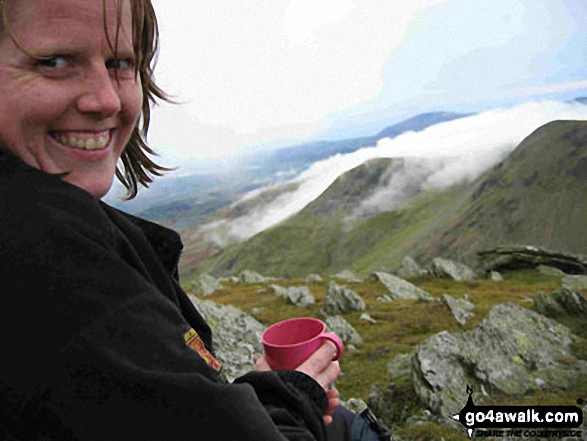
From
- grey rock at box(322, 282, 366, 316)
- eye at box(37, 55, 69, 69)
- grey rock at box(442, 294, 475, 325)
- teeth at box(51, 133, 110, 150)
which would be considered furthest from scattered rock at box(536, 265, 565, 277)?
eye at box(37, 55, 69, 69)

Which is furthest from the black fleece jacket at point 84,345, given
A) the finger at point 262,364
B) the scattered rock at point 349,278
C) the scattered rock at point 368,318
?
the scattered rock at point 349,278

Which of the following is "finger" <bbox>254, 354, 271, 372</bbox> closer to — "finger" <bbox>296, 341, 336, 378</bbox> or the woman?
"finger" <bbox>296, 341, 336, 378</bbox>

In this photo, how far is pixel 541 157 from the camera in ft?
589

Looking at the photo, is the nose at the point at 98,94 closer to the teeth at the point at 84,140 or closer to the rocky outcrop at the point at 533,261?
the teeth at the point at 84,140

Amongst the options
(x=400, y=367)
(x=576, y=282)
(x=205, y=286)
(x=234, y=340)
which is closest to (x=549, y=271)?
(x=576, y=282)

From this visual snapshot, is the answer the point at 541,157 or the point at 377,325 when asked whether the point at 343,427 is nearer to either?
the point at 377,325

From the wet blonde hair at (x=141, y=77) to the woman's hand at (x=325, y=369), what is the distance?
2.30 meters

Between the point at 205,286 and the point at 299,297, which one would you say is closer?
the point at 299,297

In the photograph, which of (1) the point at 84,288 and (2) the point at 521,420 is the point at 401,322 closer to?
(2) the point at 521,420

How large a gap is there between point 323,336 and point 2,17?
2.74 meters

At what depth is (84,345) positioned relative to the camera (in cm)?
170

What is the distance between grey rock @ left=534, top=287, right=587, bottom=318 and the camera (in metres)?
24.0

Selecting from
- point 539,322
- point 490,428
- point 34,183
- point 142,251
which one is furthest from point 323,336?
point 539,322

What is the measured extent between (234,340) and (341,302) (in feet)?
61.1
